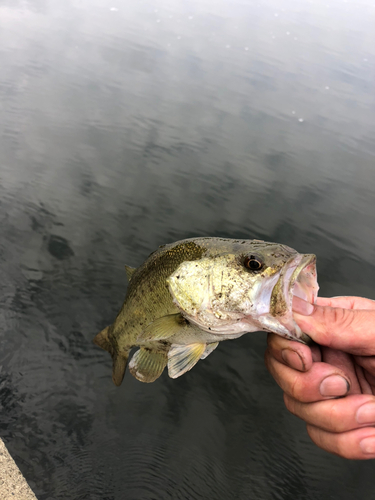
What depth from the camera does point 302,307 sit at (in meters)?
2.00

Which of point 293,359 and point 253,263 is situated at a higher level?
point 253,263

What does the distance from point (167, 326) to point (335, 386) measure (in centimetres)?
102

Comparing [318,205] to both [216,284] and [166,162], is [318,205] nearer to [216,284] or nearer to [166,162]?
[166,162]

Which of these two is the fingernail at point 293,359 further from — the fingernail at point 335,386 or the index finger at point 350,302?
the index finger at point 350,302

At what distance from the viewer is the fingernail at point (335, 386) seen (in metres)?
1.94

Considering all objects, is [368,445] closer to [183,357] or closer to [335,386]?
[335,386]

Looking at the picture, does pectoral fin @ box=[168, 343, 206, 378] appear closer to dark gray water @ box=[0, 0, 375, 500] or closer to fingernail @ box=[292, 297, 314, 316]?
fingernail @ box=[292, 297, 314, 316]

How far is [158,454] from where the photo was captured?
12.0ft

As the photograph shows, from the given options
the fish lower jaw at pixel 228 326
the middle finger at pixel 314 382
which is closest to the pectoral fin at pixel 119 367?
the fish lower jaw at pixel 228 326

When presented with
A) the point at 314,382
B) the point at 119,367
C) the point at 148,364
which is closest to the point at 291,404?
the point at 314,382

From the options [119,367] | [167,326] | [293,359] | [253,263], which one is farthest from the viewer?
[119,367]

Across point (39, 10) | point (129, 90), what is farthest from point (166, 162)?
point (39, 10)

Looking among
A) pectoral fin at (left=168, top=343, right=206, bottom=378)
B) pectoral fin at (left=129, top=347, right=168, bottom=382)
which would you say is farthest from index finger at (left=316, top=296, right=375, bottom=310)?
pectoral fin at (left=129, top=347, right=168, bottom=382)

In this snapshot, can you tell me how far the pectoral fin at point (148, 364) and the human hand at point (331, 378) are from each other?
87 centimetres
